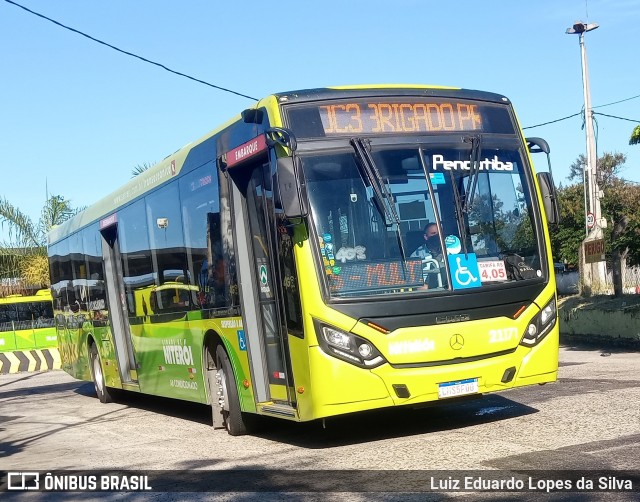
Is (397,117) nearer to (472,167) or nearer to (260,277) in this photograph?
(472,167)

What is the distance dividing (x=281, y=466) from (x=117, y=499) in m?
1.55

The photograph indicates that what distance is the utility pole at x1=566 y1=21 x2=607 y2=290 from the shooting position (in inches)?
1111

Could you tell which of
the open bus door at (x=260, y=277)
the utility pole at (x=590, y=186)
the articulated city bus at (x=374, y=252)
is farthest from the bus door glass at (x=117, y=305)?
the utility pole at (x=590, y=186)

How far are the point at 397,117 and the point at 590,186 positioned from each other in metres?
20.2

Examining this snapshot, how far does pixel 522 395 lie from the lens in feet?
41.3

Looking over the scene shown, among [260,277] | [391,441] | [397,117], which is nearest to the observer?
[391,441]

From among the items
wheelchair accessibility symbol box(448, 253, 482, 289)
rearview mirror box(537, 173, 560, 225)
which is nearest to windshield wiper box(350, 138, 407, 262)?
wheelchair accessibility symbol box(448, 253, 482, 289)

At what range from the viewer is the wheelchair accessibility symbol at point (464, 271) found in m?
9.58

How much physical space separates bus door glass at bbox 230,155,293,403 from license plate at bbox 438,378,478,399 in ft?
4.81

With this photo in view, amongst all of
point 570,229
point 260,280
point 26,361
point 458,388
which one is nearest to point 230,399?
point 260,280

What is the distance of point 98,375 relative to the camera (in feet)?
62.5

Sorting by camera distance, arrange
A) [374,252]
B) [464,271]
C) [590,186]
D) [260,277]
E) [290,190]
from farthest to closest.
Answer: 1. [590,186]
2. [260,277]
3. [464,271]
4. [374,252]
5. [290,190]

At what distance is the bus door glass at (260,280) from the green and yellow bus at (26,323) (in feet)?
83.7

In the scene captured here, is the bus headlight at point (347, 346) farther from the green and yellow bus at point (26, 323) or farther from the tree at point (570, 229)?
the tree at point (570, 229)
